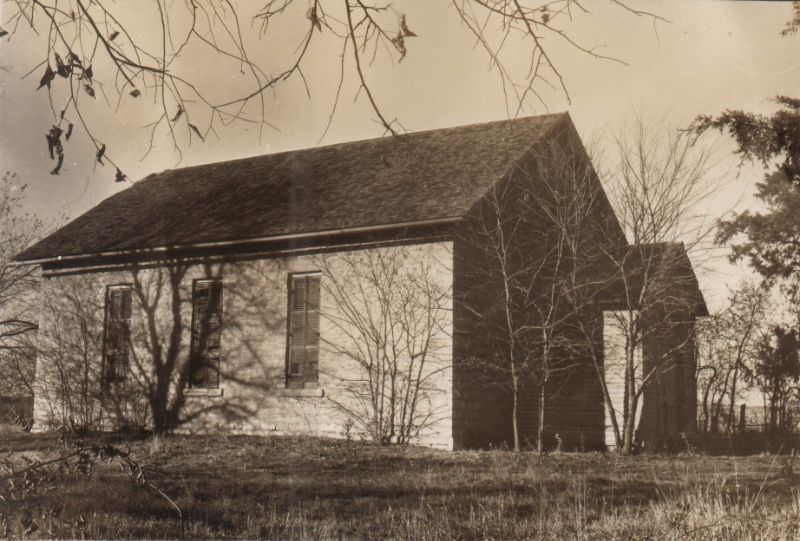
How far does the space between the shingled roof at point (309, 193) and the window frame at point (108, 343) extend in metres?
1.05

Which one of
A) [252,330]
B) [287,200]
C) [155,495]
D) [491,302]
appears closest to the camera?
[155,495]

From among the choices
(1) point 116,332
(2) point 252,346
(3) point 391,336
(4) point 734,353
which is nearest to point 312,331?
(2) point 252,346

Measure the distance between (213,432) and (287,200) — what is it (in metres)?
5.49

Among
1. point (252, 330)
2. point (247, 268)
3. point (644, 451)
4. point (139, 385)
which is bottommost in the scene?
point (644, 451)

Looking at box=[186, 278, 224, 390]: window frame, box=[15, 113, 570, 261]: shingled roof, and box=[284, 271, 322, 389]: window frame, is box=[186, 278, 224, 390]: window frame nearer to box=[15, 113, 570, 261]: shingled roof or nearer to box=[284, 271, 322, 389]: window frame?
box=[15, 113, 570, 261]: shingled roof

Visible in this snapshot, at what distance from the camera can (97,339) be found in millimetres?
20500

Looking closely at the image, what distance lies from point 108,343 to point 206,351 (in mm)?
3330

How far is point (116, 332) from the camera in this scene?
20.2 metres

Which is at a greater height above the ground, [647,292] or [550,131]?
[550,131]

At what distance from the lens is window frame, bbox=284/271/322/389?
17022 mm

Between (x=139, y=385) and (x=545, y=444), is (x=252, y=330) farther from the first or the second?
(x=545, y=444)

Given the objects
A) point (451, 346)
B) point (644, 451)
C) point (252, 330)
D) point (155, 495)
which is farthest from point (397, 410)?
point (155, 495)

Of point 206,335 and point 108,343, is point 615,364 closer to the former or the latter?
point 206,335

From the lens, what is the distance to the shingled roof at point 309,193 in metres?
16.6
